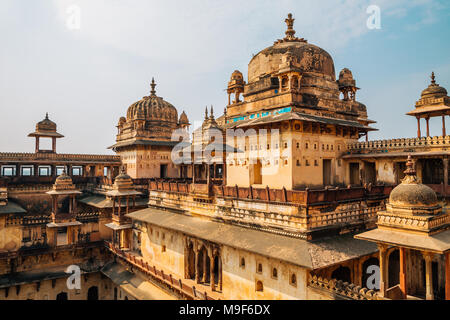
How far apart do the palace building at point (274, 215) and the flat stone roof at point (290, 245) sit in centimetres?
8

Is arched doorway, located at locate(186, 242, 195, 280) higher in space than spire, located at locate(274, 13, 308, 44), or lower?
lower

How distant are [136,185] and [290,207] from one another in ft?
70.5

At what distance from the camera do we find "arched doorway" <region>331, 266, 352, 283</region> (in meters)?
13.4

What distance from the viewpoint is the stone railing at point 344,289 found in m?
10.7

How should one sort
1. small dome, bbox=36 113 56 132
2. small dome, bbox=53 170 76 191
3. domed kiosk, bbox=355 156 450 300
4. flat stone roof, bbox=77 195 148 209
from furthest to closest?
small dome, bbox=36 113 56 132, flat stone roof, bbox=77 195 148 209, small dome, bbox=53 170 76 191, domed kiosk, bbox=355 156 450 300

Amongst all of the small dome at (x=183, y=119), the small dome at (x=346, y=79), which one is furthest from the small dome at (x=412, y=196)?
the small dome at (x=183, y=119)

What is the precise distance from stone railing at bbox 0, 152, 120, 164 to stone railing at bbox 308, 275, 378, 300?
31.6 m

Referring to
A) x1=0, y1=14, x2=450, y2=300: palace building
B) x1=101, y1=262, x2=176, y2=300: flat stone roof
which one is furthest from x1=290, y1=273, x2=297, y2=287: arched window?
x1=101, y1=262, x2=176, y2=300: flat stone roof

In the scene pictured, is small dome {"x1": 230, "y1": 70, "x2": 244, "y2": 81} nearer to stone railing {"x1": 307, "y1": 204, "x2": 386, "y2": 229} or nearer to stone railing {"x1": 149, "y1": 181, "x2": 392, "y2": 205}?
stone railing {"x1": 149, "y1": 181, "x2": 392, "y2": 205}

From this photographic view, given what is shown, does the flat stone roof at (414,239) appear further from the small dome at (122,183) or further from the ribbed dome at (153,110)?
the ribbed dome at (153,110)

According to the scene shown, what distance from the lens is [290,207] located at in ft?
44.0

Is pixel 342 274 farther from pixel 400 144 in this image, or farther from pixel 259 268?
pixel 400 144
